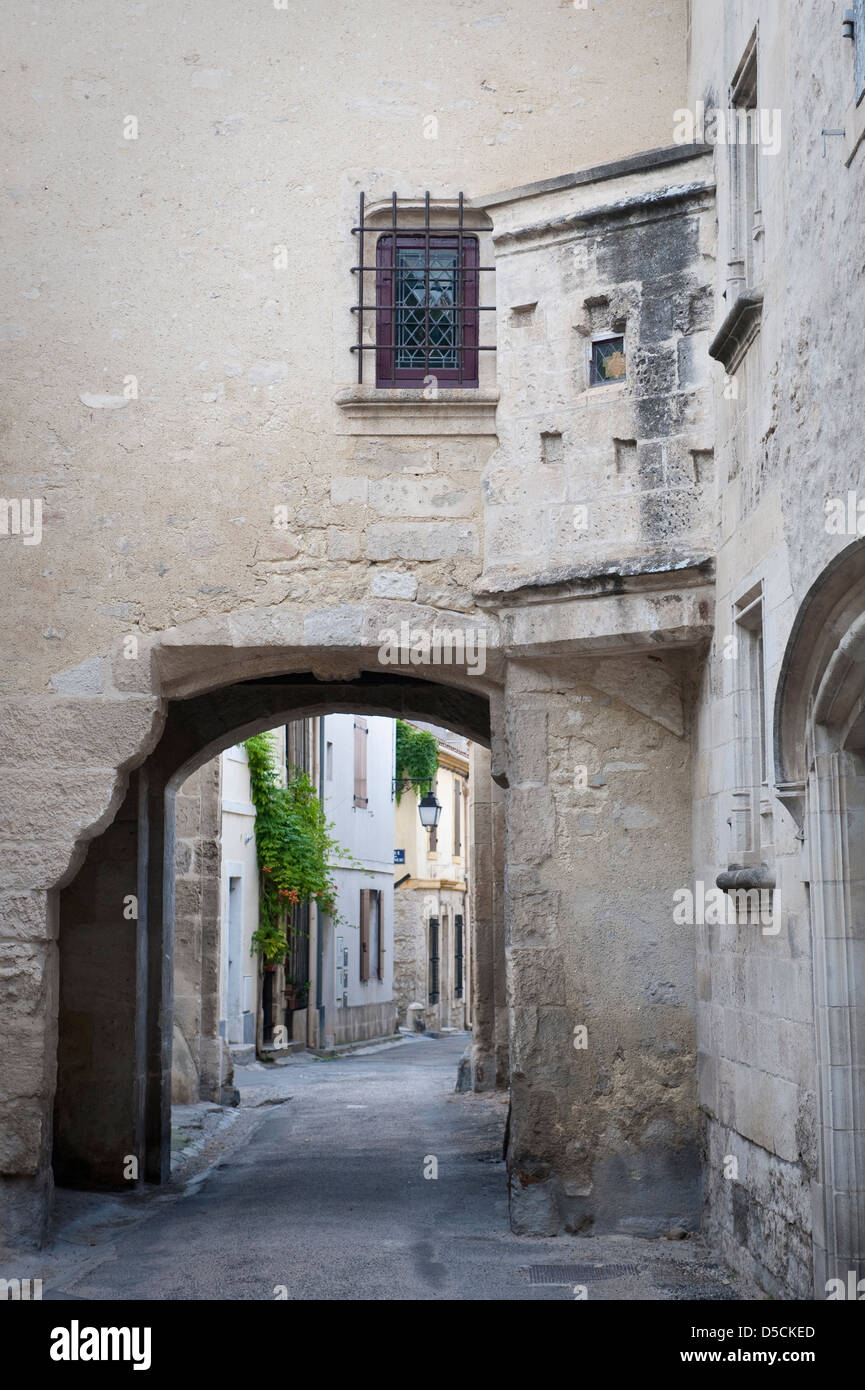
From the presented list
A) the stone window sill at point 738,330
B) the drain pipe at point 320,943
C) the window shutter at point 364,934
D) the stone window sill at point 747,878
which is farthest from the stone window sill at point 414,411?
the window shutter at point 364,934

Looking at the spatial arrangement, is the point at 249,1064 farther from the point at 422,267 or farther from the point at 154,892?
the point at 422,267

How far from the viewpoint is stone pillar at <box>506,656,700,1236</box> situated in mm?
7145

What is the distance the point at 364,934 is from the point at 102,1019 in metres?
16.2

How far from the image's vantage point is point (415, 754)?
94.3 feet

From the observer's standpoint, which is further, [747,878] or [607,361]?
[607,361]

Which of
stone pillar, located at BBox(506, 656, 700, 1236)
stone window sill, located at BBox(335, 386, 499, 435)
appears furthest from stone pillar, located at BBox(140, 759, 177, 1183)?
stone window sill, located at BBox(335, 386, 499, 435)

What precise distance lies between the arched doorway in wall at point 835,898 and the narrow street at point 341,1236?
48.6 inches

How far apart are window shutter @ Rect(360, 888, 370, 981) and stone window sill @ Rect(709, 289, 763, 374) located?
62.8 feet

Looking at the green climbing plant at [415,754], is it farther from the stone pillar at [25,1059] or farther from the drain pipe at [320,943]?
the stone pillar at [25,1059]

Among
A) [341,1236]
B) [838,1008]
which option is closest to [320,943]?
[341,1236]

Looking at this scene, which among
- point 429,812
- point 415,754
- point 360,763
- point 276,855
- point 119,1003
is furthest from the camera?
point 415,754

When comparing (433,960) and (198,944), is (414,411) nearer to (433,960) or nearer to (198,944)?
(198,944)

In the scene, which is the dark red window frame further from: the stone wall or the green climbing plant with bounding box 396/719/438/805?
the green climbing plant with bounding box 396/719/438/805

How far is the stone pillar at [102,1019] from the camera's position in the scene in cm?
891
